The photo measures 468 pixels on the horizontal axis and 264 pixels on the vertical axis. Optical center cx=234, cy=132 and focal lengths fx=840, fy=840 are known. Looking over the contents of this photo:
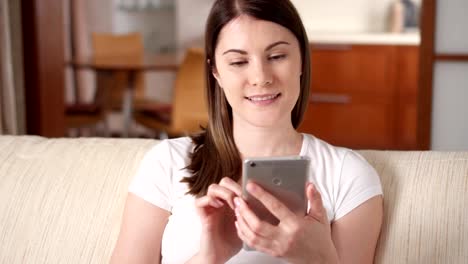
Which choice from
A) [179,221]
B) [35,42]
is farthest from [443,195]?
[35,42]

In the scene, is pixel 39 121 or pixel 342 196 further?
pixel 39 121

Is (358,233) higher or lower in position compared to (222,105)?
Answer: lower

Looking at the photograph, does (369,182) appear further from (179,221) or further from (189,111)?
(189,111)

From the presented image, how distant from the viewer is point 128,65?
5008mm

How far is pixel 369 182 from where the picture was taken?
151cm

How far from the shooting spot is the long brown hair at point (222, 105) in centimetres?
148

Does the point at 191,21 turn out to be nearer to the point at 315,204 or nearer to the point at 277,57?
Result: the point at 277,57

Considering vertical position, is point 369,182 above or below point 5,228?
above

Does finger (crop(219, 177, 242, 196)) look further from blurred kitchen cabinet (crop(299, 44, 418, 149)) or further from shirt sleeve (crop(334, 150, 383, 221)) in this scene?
blurred kitchen cabinet (crop(299, 44, 418, 149))

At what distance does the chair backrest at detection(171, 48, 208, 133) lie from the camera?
4.75 m

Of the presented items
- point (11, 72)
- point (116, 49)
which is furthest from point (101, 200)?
point (116, 49)

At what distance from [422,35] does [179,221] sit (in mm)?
1746

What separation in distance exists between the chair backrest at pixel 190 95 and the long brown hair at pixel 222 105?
10.3 ft

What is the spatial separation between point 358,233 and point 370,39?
4136mm
